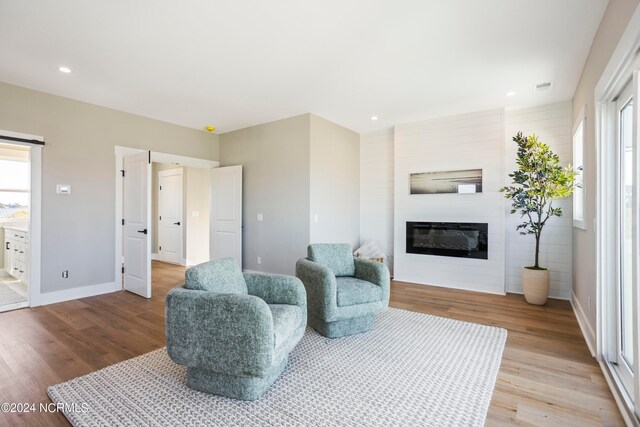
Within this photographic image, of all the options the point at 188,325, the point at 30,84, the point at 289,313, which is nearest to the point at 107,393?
the point at 188,325

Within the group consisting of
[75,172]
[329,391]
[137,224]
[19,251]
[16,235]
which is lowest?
[329,391]

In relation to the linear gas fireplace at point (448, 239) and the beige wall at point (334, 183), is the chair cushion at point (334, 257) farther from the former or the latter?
Answer: the linear gas fireplace at point (448, 239)

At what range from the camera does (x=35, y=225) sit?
384 centimetres

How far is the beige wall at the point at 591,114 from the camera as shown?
2.03 metres

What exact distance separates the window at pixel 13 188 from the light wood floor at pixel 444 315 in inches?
114

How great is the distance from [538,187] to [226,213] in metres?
4.69

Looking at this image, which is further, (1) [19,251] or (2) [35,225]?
(1) [19,251]

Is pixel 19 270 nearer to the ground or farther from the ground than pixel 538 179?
nearer to the ground

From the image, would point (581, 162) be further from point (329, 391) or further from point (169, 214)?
point (169, 214)

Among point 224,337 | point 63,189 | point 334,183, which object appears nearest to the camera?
point 224,337

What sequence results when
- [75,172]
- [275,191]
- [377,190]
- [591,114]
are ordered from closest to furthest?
[591,114] < [75,172] < [275,191] < [377,190]

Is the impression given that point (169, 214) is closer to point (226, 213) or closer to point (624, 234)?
point (226, 213)

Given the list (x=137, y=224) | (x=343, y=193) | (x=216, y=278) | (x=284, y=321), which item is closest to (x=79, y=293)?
(x=137, y=224)

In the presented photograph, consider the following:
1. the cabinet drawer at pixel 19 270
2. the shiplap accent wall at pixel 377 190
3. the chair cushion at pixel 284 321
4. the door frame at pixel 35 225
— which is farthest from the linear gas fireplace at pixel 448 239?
the cabinet drawer at pixel 19 270
